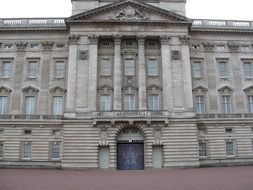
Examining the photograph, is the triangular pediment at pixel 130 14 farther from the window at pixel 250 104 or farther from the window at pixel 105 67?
the window at pixel 250 104

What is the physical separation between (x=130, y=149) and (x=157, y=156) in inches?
147

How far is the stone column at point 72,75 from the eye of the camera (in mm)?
39819

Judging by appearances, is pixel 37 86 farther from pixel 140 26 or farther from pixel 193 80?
pixel 193 80

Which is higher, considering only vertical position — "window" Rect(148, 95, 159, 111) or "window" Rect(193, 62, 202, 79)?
"window" Rect(193, 62, 202, 79)

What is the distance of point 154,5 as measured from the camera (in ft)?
148

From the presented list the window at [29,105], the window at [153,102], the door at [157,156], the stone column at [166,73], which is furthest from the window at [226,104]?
the window at [29,105]

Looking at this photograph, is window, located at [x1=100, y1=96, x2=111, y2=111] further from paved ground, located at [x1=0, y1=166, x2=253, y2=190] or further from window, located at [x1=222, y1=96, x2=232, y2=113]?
window, located at [x1=222, y1=96, x2=232, y2=113]

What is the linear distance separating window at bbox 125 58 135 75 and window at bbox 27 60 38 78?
45.2ft

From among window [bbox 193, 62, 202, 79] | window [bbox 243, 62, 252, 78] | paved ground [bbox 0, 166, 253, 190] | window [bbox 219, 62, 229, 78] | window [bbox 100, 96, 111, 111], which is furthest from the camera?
window [bbox 243, 62, 252, 78]

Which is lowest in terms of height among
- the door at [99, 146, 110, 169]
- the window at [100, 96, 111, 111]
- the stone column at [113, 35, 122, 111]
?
the door at [99, 146, 110, 169]

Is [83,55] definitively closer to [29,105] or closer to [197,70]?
[29,105]

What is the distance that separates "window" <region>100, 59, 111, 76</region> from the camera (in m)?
42.4

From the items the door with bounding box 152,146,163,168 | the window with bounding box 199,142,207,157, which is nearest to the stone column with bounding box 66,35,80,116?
the door with bounding box 152,146,163,168

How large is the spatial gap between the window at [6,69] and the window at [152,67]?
21.3m
